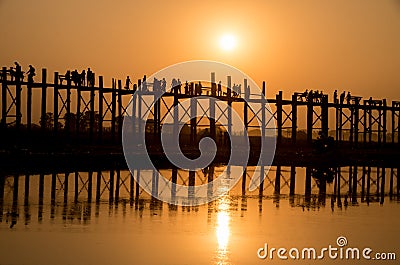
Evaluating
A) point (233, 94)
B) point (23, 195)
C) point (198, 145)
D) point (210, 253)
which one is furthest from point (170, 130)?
point (210, 253)

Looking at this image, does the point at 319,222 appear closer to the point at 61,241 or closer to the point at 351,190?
the point at 61,241

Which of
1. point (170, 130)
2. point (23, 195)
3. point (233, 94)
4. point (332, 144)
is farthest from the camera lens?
point (170, 130)

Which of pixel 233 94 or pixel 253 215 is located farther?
pixel 233 94

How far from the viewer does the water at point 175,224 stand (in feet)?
35.2

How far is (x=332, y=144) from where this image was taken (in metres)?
40.8

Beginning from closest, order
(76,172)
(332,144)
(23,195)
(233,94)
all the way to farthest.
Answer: (23,195), (76,172), (332,144), (233,94)

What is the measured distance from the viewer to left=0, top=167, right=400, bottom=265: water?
10727mm

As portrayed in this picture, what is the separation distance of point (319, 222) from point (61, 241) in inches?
212

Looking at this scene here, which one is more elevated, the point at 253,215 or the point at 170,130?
the point at 170,130

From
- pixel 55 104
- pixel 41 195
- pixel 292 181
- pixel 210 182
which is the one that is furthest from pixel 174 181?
pixel 55 104

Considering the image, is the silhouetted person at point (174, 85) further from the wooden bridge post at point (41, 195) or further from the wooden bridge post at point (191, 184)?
the wooden bridge post at point (41, 195)

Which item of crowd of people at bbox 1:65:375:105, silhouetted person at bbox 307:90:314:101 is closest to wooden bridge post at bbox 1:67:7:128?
crowd of people at bbox 1:65:375:105

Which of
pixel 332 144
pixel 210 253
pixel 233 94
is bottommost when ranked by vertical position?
pixel 210 253

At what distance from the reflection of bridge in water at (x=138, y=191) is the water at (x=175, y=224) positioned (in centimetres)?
3
